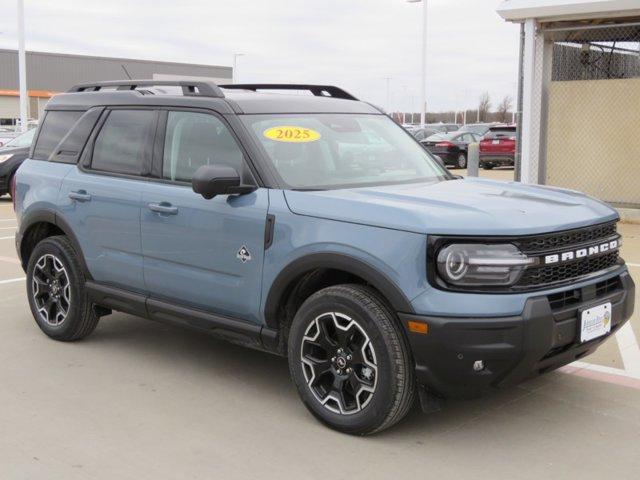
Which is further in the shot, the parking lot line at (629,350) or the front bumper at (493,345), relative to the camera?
the parking lot line at (629,350)

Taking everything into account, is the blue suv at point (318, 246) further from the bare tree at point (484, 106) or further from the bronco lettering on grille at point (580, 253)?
the bare tree at point (484, 106)

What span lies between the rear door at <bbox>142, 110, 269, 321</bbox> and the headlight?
1.13m

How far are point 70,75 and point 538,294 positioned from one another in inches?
2956

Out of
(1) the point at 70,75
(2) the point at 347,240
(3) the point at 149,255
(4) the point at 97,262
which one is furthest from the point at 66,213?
(1) the point at 70,75

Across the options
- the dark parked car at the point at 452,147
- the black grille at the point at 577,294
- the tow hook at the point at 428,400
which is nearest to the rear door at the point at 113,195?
the tow hook at the point at 428,400

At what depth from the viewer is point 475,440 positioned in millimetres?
3996

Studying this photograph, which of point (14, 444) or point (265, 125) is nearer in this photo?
point (14, 444)

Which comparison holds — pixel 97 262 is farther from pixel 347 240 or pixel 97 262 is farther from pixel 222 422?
pixel 347 240

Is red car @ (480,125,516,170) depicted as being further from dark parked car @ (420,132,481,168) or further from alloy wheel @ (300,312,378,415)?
alloy wheel @ (300,312,378,415)

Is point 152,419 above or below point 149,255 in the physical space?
below

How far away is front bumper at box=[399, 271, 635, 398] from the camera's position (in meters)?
3.55

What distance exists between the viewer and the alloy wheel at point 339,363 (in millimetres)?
3904

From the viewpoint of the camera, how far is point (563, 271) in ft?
12.8

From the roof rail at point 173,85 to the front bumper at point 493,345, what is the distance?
2041 mm
